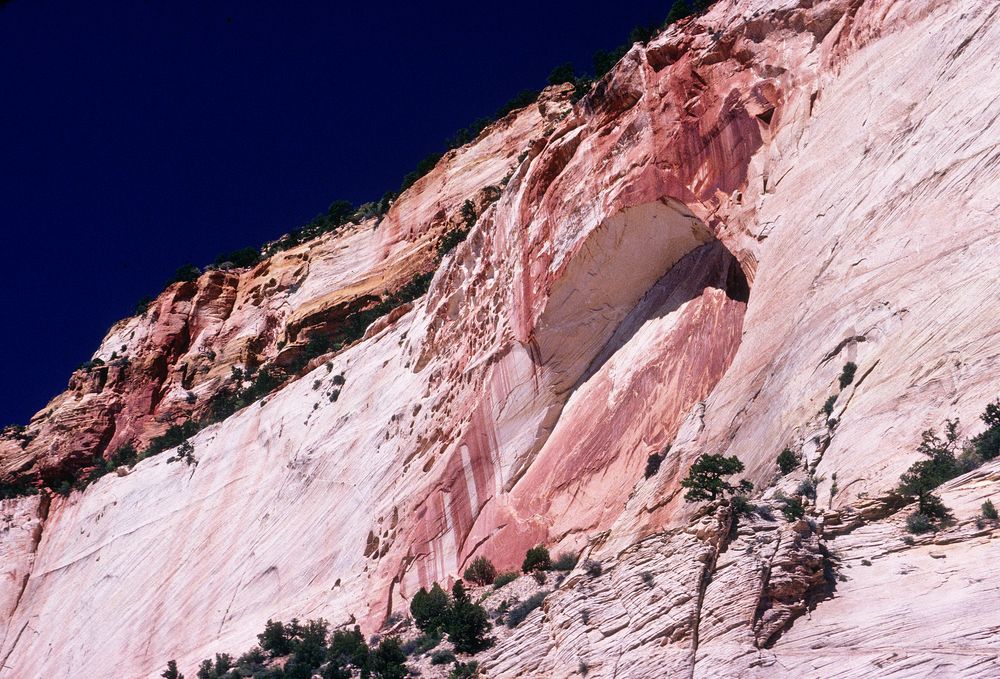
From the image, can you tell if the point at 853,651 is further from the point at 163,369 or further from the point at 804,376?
the point at 163,369

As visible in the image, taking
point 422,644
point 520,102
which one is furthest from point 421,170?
point 422,644

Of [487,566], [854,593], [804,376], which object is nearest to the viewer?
[854,593]

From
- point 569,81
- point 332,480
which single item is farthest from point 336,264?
point 332,480

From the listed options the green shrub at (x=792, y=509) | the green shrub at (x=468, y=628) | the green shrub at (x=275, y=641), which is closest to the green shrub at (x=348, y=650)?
the green shrub at (x=275, y=641)

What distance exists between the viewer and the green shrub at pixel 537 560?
72.0ft

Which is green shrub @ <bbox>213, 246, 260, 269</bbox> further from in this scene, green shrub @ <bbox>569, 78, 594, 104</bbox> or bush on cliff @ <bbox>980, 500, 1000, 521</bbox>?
bush on cliff @ <bbox>980, 500, 1000, 521</bbox>

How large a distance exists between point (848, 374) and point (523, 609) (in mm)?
7435

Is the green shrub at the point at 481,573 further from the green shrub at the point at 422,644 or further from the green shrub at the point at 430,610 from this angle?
the green shrub at the point at 422,644

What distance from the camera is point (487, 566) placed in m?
24.1

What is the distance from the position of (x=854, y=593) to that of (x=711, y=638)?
1927 millimetres

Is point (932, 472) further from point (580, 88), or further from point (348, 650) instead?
point (580, 88)

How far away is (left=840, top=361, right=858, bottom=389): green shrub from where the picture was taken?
1623 centimetres

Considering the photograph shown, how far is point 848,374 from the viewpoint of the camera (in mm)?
16281

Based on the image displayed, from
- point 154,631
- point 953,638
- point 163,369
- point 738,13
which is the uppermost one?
point 163,369
